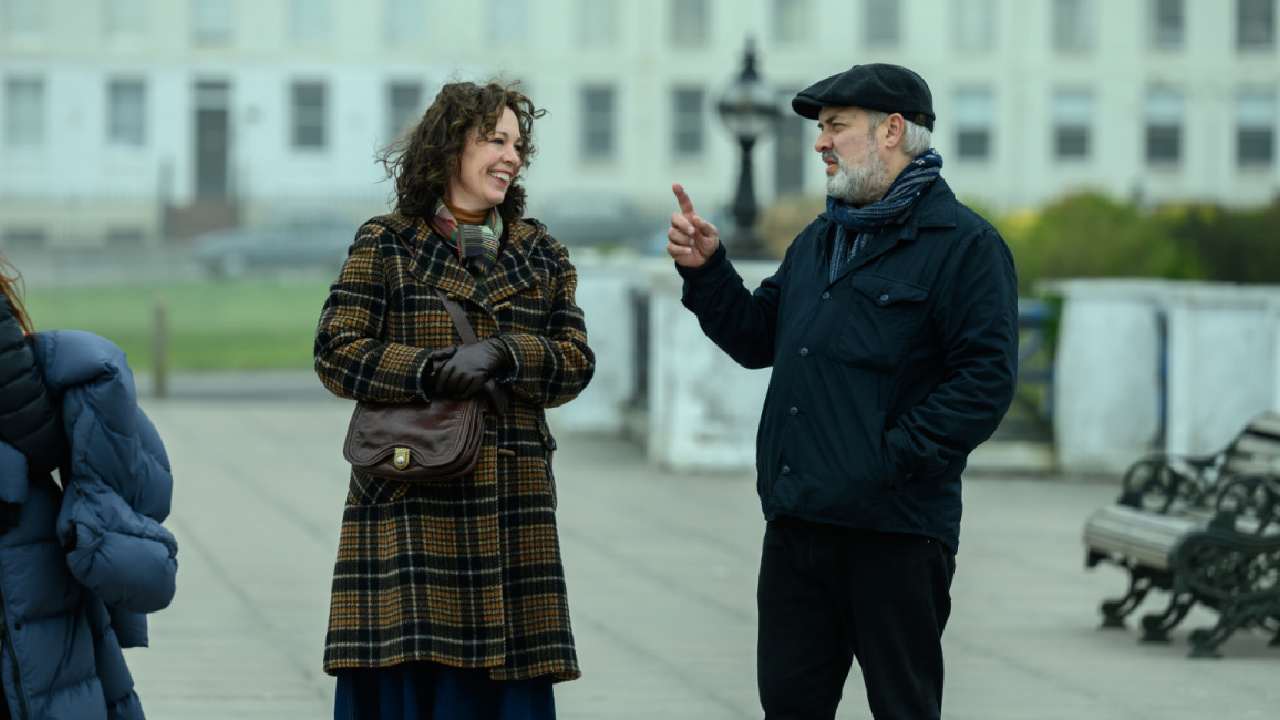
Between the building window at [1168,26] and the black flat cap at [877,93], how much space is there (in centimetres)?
4869

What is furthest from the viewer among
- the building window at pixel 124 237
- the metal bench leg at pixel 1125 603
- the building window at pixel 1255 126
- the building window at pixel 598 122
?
the building window at pixel 1255 126

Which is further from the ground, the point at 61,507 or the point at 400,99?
the point at 400,99

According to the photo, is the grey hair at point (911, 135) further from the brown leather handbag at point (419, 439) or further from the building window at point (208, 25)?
the building window at point (208, 25)

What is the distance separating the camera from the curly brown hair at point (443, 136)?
434cm

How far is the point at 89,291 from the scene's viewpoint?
28578 mm

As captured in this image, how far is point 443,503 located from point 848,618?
974mm

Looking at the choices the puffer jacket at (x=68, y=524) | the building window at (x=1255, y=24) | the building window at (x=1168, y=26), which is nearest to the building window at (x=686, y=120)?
the building window at (x=1168, y=26)

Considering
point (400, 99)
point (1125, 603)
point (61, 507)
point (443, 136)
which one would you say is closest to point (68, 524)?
point (61, 507)

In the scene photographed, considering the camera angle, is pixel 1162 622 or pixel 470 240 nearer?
pixel 470 240

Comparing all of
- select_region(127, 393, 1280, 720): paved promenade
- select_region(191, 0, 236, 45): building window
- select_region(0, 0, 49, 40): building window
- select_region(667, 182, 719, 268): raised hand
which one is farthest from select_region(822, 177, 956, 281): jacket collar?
select_region(0, 0, 49, 40): building window

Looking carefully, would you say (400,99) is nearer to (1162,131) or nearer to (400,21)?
(400,21)

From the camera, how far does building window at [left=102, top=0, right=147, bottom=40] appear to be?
49719mm

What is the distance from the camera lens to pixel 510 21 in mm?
49719

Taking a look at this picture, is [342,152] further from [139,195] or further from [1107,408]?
[1107,408]
